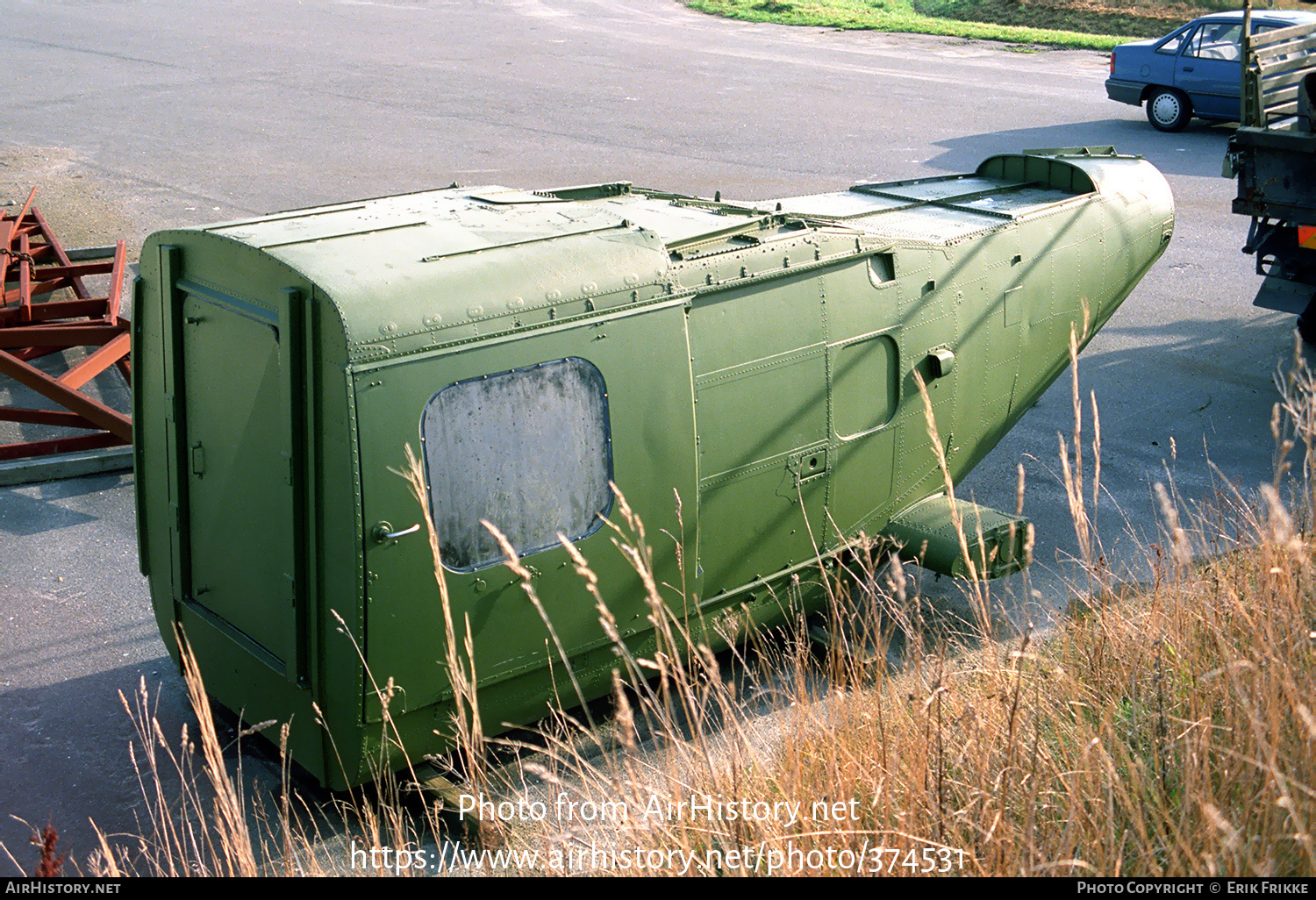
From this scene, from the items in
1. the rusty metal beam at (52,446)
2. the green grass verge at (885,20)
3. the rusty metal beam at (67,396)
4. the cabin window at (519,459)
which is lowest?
the rusty metal beam at (52,446)

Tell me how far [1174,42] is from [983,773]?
17.5 m

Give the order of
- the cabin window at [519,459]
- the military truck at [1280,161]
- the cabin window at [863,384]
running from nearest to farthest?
the cabin window at [519,459]
the cabin window at [863,384]
the military truck at [1280,161]

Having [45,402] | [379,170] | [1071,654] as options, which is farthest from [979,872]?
[379,170]

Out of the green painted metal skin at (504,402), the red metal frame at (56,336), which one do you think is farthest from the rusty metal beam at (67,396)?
the green painted metal skin at (504,402)

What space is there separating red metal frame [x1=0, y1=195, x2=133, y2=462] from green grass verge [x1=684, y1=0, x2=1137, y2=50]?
20.3m

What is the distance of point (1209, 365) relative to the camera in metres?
9.93

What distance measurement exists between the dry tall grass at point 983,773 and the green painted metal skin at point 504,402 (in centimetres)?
46

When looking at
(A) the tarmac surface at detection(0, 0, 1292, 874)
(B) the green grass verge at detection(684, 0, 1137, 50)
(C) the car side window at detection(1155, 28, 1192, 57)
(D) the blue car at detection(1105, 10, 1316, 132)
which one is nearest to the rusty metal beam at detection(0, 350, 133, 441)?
(A) the tarmac surface at detection(0, 0, 1292, 874)

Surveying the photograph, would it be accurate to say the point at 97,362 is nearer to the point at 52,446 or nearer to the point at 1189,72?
the point at 52,446

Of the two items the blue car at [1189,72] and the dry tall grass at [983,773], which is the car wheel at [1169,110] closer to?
the blue car at [1189,72]

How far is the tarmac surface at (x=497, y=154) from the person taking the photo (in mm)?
6262

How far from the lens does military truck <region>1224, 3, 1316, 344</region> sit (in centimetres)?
874

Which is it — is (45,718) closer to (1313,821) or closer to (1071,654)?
(1071,654)

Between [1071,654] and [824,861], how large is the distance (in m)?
1.59
